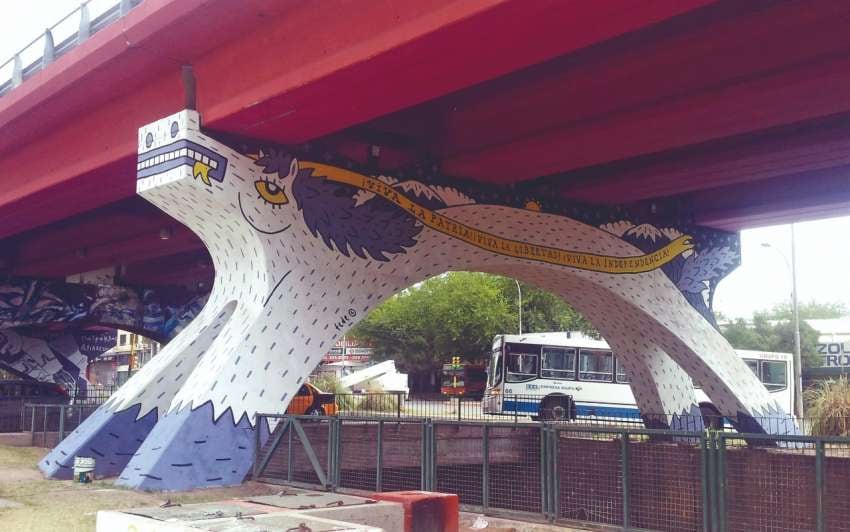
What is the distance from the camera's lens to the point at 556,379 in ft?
107

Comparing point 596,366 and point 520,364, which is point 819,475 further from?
point 596,366

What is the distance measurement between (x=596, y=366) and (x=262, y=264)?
20099 mm

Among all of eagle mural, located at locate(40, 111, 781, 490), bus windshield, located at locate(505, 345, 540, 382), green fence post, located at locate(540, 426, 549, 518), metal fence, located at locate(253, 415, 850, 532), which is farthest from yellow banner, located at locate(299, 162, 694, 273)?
bus windshield, located at locate(505, 345, 540, 382)

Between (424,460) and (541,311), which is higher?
(541,311)

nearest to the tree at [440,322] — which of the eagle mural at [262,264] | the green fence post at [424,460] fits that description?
the eagle mural at [262,264]

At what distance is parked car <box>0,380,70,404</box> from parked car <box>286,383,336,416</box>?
28.2 feet

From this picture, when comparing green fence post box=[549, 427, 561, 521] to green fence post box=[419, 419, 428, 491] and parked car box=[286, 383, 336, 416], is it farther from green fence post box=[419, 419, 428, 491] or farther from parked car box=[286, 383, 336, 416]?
parked car box=[286, 383, 336, 416]

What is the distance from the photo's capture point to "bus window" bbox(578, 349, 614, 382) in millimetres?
33094

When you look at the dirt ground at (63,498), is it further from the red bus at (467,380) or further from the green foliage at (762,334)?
the green foliage at (762,334)

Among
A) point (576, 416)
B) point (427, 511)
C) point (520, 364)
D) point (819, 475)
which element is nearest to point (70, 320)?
point (520, 364)

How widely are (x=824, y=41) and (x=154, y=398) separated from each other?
1294cm

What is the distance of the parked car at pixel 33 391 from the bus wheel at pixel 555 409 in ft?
55.2

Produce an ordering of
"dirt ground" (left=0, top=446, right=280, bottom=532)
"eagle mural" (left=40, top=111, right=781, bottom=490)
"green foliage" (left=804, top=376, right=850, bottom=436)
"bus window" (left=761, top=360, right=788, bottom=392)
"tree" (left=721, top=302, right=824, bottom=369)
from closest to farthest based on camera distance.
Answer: "dirt ground" (left=0, top=446, right=280, bottom=532), "eagle mural" (left=40, top=111, right=781, bottom=490), "green foliage" (left=804, top=376, right=850, bottom=436), "bus window" (left=761, top=360, right=788, bottom=392), "tree" (left=721, top=302, right=824, bottom=369)

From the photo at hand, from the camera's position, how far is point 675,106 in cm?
1631
